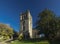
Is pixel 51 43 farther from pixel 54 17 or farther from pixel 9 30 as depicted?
pixel 9 30

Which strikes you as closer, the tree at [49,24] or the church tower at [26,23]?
the tree at [49,24]

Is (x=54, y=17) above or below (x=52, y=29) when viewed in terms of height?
above

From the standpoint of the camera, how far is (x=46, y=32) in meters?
13.6

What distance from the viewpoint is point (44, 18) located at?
14.1m

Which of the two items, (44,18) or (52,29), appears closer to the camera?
(52,29)

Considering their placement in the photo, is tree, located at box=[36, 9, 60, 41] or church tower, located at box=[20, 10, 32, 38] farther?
church tower, located at box=[20, 10, 32, 38]

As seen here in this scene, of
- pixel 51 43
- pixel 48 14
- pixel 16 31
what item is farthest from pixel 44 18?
pixel 16 31

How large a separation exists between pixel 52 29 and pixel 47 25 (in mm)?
A: 525

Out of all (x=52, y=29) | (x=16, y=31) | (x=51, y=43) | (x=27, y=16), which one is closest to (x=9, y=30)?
(x=16, y=31)

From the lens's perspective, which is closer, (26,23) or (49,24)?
(49,24)

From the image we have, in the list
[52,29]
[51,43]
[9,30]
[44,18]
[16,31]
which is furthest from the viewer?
[16,31]

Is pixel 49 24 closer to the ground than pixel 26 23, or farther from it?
closer to the ground

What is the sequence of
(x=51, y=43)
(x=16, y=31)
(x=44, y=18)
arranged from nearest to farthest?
(x=51, y=43), (x=44, y=18), (x=16, y=31)

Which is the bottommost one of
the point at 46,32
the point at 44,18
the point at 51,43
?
the point at 51,43
